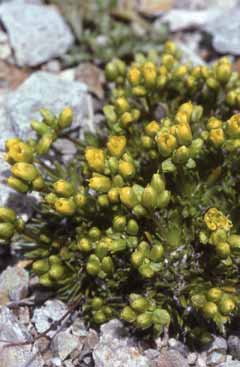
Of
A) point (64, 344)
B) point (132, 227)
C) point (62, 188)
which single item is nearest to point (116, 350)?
point (64, 344)

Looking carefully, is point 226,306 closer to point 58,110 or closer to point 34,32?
point 58,110

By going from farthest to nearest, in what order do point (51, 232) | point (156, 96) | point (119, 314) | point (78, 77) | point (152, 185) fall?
point (78, 77) < point (156, 96) < point (51, 232) < point (119, 314) < point (152, 185)

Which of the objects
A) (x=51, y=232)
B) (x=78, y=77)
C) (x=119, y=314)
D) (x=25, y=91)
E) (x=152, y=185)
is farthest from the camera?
(x=78, y=77)

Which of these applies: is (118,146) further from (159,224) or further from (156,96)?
(156,96)

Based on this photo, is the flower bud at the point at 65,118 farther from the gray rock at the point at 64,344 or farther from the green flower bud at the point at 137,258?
the gray rock at the point at 64,344

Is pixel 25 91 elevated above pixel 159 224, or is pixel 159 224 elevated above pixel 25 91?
pixel 25 91

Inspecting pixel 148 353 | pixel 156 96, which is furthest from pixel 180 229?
pixel 156 96

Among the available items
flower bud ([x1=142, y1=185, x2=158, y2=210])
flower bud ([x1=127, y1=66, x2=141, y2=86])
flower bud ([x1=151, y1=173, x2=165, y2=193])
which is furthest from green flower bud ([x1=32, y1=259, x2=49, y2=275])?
flower bud ([x1=127, y1=66, x2=141, y2=86])
